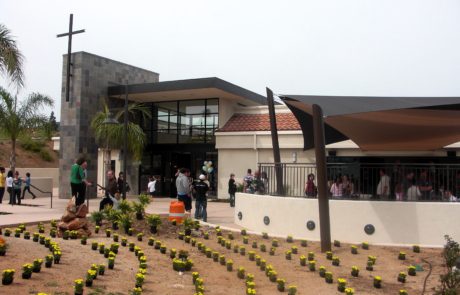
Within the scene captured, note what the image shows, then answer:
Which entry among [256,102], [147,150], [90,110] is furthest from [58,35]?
[256,102]

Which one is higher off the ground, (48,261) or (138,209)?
(138,209)

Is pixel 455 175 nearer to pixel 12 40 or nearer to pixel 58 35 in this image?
pixel 12 40

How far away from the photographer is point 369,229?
33.6ft

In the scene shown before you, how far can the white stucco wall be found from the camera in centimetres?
989

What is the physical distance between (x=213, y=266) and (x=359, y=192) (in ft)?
13.7

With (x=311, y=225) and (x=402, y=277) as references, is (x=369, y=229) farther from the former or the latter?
(x=402, y=277)

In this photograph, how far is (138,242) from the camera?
977cm

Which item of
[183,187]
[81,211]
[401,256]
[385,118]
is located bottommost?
[401,256]

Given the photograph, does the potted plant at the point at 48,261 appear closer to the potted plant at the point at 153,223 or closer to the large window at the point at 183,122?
the potted plant at the point at 153,223

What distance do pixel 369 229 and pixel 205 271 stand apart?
424 centimetres

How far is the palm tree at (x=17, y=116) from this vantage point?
20550 millimetres

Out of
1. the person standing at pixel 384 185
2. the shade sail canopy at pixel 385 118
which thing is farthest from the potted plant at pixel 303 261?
the person standing at pixel 384 185

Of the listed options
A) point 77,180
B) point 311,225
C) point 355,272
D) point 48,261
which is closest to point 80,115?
point 77,180

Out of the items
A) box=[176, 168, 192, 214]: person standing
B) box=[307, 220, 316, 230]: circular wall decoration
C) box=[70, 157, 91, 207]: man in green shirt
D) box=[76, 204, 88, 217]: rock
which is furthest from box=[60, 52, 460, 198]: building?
box=[76, 204, 88, 217]: rock
